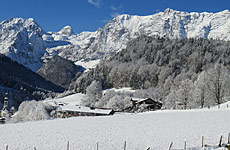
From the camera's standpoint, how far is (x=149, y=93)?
550 feet

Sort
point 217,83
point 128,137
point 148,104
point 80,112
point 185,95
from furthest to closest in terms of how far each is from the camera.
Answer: point 148,104 < point 80,112 < point 185,95 < point 217,83 < point 128,137

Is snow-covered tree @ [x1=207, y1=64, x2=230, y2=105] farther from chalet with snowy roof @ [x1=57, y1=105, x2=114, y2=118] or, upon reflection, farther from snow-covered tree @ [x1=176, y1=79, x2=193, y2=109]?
chalet with snowy roof @ [x1=57, y1=105, x2=114, y2=118]

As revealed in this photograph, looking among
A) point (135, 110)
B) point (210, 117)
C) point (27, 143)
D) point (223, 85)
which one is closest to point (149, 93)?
point (135, 110)

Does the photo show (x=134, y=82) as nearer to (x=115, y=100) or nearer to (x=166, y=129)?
(x=115, y=100)

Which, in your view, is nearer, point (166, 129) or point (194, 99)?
point (166, 129)

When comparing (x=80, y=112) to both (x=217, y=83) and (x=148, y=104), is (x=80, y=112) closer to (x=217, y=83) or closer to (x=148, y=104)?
Answer: (x=148, y=104)

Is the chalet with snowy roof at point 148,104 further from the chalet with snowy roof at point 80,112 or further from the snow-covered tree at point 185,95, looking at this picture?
the snow-covered tree at point 185,95

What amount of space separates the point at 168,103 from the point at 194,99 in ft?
88.3

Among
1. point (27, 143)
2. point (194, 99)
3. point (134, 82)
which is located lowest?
point (27, 143)

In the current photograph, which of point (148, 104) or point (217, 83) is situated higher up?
point (217, 83)

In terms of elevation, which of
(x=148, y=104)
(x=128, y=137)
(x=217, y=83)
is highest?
(x=217, y=83)

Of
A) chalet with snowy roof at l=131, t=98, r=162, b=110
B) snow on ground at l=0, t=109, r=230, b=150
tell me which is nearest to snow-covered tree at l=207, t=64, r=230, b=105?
snow on ground at l=0, t=109, r=230, b=150

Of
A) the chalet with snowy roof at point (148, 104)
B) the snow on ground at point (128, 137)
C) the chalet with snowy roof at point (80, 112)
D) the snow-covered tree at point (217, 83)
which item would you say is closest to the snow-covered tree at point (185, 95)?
the snow-covered tree at point (217, 83)

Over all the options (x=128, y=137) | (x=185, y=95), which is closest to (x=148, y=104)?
(x=185, y=95)
